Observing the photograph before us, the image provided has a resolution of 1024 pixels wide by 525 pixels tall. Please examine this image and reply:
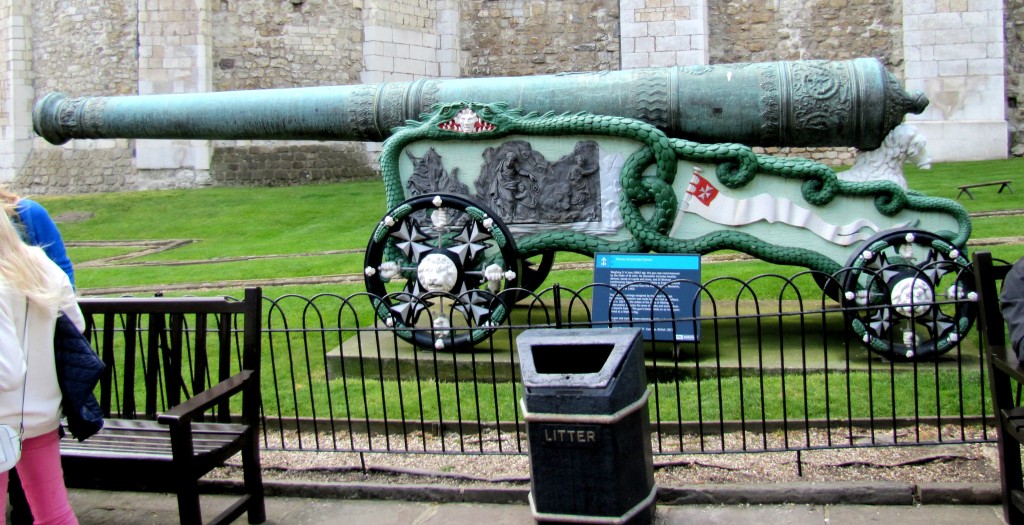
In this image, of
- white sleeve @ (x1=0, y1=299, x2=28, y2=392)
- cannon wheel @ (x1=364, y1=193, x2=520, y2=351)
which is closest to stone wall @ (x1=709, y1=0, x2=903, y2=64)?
cannon wheel @ (x1=364, y1=193, x2=520, y2=351)

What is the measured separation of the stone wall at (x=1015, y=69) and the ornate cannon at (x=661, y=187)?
51.7 ft

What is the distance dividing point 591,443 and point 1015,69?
64.7ft

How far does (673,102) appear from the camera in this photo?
564 cm

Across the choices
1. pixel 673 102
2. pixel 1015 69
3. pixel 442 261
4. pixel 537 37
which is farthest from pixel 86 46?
pixel 1015 69

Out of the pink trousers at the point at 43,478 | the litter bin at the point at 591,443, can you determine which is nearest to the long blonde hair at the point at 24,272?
the pink trousers at the point at 43,478

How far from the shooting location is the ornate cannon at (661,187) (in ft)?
17.5

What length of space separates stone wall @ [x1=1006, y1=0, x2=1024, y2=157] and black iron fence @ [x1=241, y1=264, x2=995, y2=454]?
15.2 metres

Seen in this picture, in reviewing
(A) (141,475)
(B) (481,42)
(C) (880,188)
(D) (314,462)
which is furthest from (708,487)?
(B) (481,42)

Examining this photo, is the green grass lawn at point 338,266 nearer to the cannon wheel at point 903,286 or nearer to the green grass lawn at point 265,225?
the green grass lawn at point 265,225

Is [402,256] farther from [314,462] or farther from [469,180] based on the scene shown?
[314,462]

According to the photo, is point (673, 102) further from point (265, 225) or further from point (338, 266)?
point (265, 225)

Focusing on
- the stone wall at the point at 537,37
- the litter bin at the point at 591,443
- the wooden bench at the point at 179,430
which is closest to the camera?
the litter bin at the point at 591,443

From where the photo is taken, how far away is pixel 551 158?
5.65 metres

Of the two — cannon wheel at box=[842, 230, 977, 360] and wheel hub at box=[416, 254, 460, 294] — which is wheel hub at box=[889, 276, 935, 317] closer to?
cannon wheel at box=[842, 230, 977, 360]
